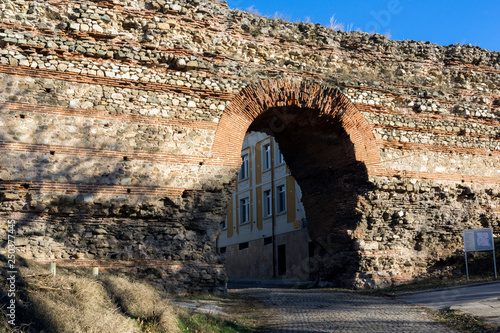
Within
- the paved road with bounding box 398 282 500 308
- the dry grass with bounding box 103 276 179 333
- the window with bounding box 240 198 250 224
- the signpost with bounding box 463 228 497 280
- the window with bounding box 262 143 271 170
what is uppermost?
the window with bounding box 262 143 271 170

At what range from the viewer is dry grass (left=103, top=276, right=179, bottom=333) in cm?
559

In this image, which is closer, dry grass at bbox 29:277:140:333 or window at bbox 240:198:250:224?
dry grass at bbox 29:277:140:333

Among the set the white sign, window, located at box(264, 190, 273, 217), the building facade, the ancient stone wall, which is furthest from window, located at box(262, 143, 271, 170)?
the white sign

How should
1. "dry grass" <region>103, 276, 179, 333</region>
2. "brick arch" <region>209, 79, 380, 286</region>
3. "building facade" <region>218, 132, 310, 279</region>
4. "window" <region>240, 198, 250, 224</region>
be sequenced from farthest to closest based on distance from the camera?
"window" <region>240, 198, 250, 224</region> → "building facade" <region>218, 132, 310, 279</region> → "brick arch" <region>209, 79, 380, 286</region> → "dry grass" <region>103, 276, 179, 333</region>

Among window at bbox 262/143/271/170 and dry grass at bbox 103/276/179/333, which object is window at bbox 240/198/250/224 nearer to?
window at bbox 262/143/271/170

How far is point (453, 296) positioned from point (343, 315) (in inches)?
102

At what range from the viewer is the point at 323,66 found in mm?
11953

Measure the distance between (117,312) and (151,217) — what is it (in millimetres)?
3779

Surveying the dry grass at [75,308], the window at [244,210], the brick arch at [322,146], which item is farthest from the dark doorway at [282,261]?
the dry grass at [75,308]

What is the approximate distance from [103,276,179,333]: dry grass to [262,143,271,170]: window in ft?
51.4

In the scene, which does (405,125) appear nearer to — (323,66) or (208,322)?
(323,66)

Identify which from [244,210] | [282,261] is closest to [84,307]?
[282,261]

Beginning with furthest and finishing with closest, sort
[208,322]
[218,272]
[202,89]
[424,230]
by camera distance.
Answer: [424,230]
[202,89]
[218,272]
[208,322]

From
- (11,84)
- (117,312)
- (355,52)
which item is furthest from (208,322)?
(355,52)
